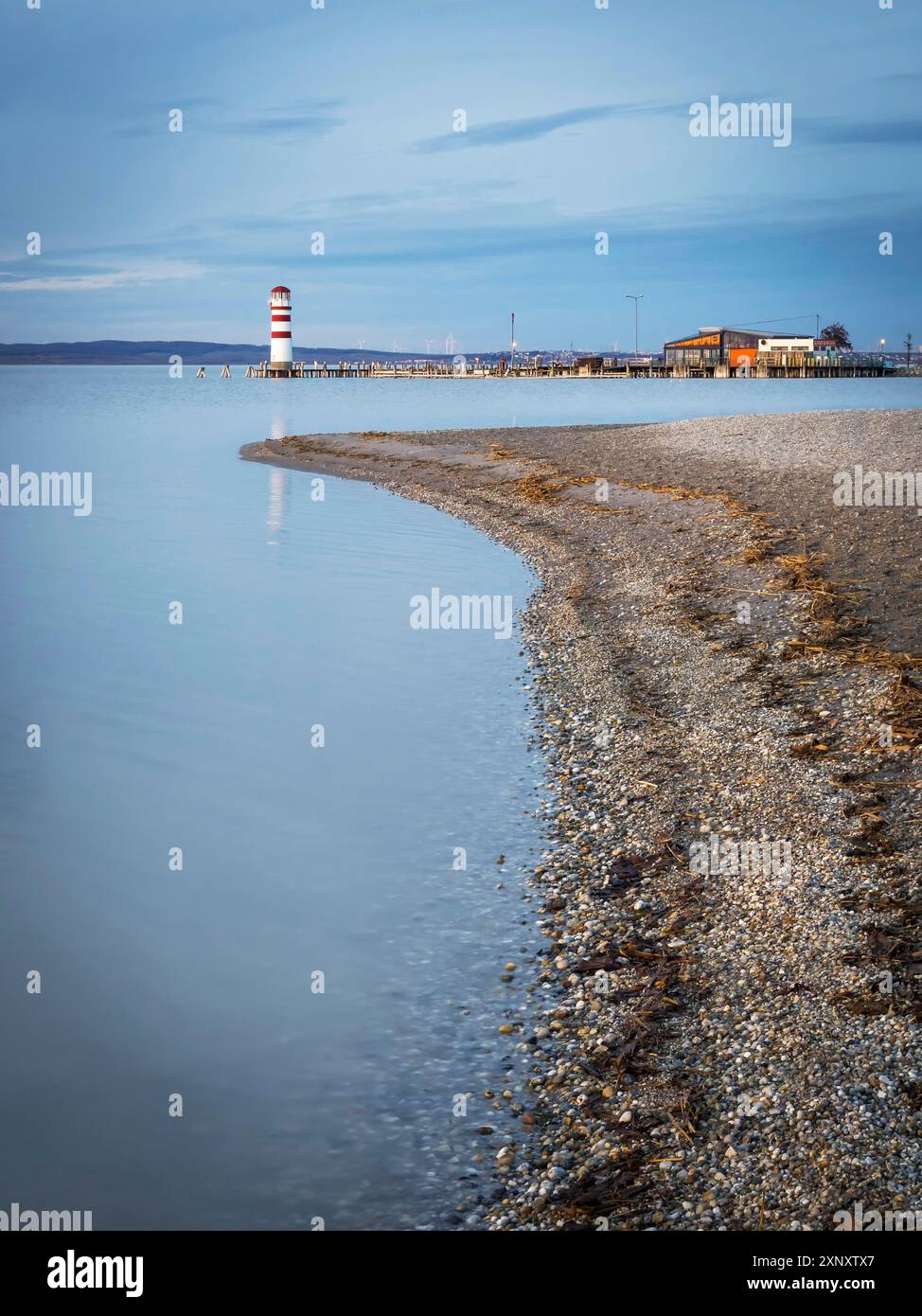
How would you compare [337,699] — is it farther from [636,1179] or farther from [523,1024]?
[636,1179]

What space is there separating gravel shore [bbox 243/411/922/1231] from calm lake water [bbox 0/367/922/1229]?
36 centimetres

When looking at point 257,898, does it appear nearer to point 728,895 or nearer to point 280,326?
point 728,895

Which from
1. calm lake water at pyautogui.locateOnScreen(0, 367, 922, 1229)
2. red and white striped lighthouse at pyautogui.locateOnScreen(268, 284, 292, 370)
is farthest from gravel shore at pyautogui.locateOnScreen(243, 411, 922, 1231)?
red and white striped lighthouse at pyautogui.locateOnScreen(268, 284, 292, 370)

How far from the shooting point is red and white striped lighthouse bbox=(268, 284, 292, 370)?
125 meters

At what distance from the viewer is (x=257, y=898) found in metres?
8.09

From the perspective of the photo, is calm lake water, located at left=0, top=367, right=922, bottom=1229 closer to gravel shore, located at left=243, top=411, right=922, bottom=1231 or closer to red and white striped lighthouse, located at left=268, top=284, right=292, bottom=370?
gravel shore, located at left=243, top=411, right=922, bottom=1231

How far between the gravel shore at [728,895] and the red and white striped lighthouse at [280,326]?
114729 millimetres

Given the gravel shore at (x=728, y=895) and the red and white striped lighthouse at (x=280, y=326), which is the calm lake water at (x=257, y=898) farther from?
the red and white striped lighthouse at (x=280, y=326)

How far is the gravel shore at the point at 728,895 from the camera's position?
16.0 ft

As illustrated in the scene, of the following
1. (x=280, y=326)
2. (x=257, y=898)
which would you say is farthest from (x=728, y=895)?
(x=280, y=326)

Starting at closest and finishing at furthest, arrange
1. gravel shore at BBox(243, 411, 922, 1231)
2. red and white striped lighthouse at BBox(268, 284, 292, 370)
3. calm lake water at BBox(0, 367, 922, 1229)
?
gravel shore at BBox(243, 411, 922, 1231), calm lake water at BBox(0, 367, 922, 1229), red and white striped lighthouse at BBox(268, 284, 292, 370)

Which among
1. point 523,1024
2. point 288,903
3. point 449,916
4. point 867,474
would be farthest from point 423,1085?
point 867,474

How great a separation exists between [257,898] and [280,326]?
130m
